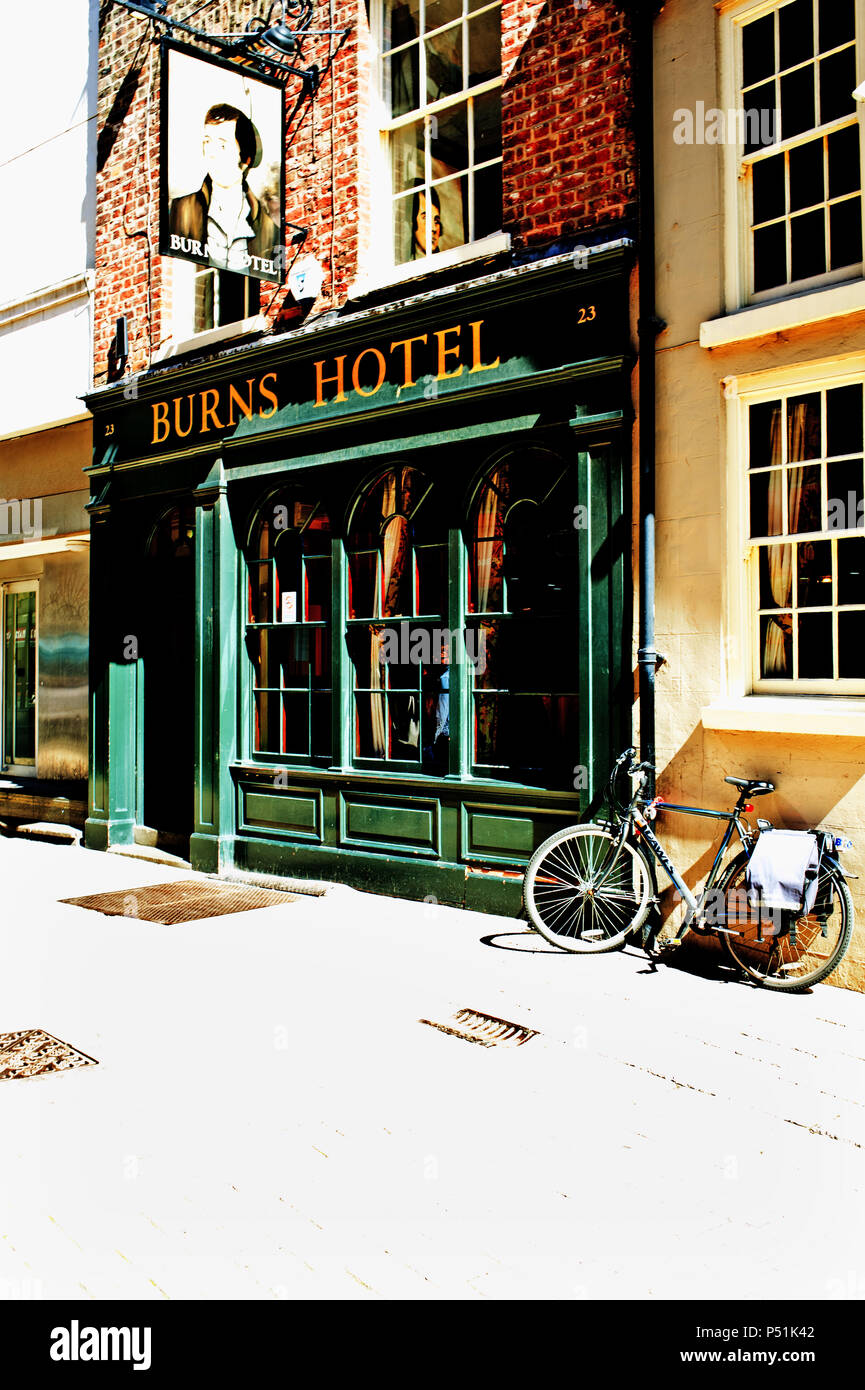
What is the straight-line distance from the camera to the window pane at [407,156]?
8812 mm

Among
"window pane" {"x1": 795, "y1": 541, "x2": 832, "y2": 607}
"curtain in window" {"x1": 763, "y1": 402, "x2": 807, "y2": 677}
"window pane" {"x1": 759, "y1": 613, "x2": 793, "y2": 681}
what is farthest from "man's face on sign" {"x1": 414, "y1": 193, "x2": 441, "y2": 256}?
"window pane" {"x1": 759, "y1": 613, "x2": 793, "y2": 681}

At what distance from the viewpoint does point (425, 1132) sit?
4078 mm

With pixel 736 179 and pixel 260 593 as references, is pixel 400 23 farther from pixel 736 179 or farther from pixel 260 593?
pixel 260 593

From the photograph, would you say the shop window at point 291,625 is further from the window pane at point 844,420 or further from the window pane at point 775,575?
the window pane at point 844,420

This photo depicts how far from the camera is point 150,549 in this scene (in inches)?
431

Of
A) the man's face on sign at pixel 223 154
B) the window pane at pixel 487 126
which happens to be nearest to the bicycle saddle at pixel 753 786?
the window pane at pixel 487 126

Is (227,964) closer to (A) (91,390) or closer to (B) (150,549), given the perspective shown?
(B) (150,549)

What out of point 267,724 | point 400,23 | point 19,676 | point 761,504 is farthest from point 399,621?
point 19,676

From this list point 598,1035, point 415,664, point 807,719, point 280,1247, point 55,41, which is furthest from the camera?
point 55,41

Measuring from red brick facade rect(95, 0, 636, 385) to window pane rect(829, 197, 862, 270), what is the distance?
1.41 m

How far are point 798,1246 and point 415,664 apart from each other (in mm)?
5678

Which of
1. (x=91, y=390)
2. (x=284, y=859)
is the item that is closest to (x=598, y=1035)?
(x=284, y=859)

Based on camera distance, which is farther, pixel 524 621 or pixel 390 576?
pixel 390 576

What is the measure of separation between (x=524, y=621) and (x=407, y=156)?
4.12 meters
